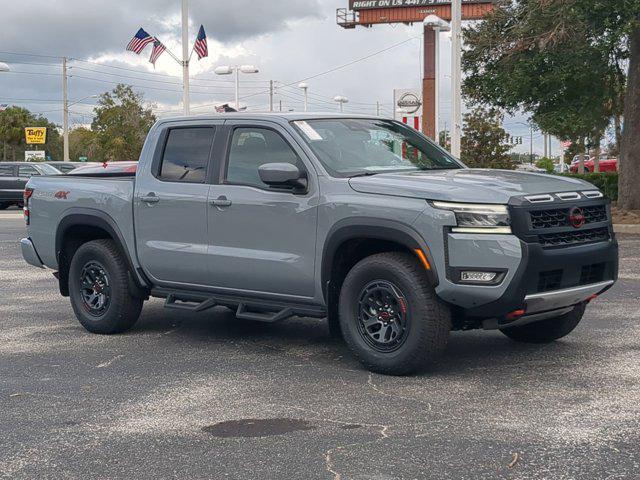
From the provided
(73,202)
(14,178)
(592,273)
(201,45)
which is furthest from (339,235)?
(14,178)

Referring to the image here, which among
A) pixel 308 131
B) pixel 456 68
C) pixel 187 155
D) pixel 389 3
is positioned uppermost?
pixel 389 3

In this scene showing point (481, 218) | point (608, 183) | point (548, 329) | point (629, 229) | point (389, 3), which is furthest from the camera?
point (389, 3)

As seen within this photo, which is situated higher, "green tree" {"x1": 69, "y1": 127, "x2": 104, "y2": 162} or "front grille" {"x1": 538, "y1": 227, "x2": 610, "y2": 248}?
"green tree" {"x1": 69, "y1": 127, "x2": 104, "y2": 162}

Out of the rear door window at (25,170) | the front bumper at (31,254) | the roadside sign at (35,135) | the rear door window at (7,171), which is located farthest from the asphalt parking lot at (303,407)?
the roadside sign at (35,135)

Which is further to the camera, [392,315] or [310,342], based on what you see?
[310,342]

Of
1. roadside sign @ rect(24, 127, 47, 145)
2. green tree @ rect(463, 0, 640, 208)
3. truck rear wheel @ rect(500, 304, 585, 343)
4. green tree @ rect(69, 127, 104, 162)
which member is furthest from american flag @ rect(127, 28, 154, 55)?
roadside sign @ rect(24, 127, 47, 145)

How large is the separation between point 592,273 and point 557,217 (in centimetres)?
58

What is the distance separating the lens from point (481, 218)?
6.23 metres

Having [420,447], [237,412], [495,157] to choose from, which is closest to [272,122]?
[237,412]

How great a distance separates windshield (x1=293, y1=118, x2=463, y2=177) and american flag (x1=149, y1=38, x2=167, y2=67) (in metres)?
21.9

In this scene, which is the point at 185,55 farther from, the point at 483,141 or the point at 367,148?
the point at 367,148

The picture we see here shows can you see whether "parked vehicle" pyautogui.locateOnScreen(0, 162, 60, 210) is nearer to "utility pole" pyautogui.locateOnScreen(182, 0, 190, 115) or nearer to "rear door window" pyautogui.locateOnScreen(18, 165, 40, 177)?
"rear door window" pyautogui.locateOnScreen(18, 165, 40, 177)

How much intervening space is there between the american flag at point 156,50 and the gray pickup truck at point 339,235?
67.4ft

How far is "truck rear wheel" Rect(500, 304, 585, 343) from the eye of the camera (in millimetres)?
7570
